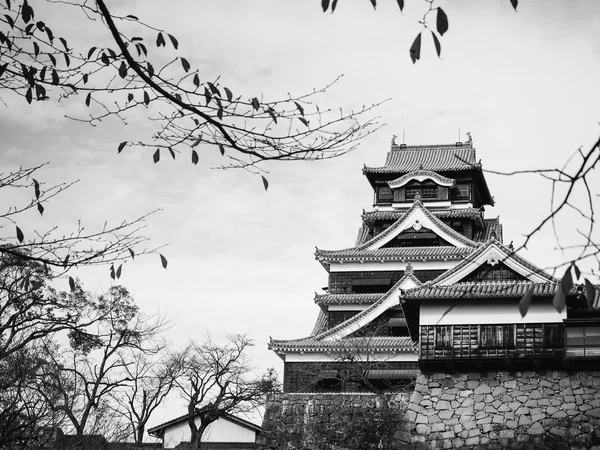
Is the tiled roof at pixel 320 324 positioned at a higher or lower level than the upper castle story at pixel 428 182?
lower

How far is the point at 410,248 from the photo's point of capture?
111ft

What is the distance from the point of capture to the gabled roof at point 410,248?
33.2m

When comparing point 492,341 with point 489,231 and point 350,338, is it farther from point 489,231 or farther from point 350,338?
point 489,231

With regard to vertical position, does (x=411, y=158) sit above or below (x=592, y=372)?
above

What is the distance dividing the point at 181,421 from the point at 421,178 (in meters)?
14.1

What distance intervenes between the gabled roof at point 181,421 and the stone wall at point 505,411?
Result: 13.6 metres

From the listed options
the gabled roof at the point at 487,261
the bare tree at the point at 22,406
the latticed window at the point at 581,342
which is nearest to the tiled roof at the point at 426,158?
the gabled roof at the point at 487,261

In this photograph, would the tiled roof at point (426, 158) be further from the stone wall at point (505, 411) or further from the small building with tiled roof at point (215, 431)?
the stone wall at point (505, 411)

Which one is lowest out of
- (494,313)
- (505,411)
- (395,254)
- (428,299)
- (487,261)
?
(505,411)

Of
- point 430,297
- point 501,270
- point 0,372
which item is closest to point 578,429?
point 430,297

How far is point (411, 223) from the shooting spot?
3459 centimetres

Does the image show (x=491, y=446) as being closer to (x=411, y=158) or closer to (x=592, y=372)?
(x=592, y=372)

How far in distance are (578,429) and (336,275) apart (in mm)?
16296

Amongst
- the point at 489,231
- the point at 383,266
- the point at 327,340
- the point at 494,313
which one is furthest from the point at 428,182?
the point at 494,313
